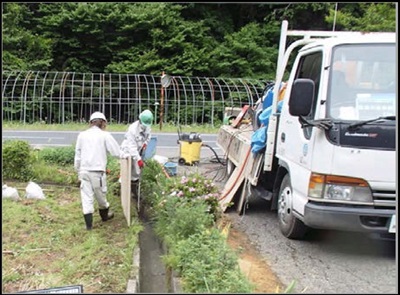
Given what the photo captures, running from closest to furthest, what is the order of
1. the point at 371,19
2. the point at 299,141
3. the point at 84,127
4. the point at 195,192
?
the point at 299,141 → the point at 195,192 → the point at 371,19 → the point at 84,127

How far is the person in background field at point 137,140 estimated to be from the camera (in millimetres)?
6641

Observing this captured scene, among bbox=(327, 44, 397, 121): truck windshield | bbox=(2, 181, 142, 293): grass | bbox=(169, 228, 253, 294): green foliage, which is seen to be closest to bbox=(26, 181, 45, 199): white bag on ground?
bbox=(2, 181, 142, 293): grass

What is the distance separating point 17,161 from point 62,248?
366cm

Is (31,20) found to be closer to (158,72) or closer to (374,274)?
(158,72)

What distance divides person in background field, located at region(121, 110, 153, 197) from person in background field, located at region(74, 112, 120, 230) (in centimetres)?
49

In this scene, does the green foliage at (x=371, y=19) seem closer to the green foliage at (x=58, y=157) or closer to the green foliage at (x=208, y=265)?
the green foliage at (x=58, y=157)

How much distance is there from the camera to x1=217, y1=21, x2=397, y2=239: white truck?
13.6 ft

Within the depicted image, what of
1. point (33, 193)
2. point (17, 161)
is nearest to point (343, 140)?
point (33, 193)

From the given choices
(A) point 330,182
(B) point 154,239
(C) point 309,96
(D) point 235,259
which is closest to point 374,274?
(A) point 330,182

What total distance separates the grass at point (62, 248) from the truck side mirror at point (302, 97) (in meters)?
2.44

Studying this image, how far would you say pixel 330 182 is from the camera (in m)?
4.21

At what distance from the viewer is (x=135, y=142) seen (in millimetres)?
6777

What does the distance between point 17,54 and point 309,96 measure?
2508 centimetres

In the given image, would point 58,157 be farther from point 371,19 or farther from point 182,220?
point 371,19
